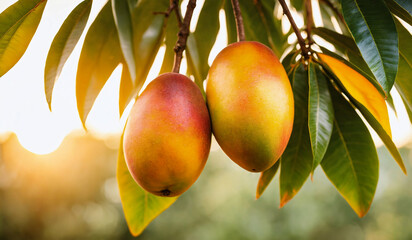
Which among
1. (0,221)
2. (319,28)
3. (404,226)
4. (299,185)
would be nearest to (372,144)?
(299,185)

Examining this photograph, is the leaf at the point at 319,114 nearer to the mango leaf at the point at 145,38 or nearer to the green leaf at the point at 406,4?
the green leaf at the point at 406,4

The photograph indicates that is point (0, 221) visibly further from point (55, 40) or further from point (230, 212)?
point (55, 40)

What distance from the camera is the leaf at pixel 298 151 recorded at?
881 mm

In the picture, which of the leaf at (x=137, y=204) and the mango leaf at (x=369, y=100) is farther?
the leaf at (x=137, y=204)

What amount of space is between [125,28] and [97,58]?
4.9 inches

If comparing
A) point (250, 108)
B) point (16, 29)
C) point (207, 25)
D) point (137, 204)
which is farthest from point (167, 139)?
point (207, 25)

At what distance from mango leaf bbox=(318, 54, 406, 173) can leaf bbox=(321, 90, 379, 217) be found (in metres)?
0.09

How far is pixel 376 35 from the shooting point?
669 millimetres

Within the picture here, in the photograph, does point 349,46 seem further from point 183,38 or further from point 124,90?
point 124,90

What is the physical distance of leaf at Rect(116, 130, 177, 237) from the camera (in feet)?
2.88

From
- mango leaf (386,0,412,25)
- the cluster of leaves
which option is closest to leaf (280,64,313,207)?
the cluster of leaves

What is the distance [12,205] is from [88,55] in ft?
52.5

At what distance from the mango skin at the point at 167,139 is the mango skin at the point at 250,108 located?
4 centimetres

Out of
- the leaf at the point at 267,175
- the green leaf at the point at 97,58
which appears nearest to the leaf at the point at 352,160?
the leaf at the point at 267,175
